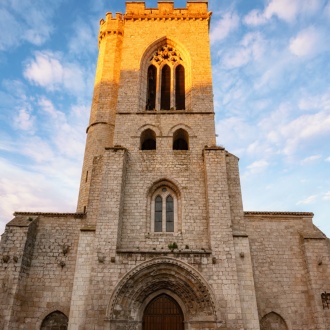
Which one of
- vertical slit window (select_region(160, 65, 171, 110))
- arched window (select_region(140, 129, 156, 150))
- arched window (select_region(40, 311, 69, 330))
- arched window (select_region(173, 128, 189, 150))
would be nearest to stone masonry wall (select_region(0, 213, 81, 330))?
arched window (select_region(40, 311, 69, 330))

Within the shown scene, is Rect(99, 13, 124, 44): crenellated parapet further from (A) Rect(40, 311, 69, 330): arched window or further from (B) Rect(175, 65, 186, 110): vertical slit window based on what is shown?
(A) Rect(40, 311, 69, 330): arched window

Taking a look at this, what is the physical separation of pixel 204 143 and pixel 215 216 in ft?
12.0

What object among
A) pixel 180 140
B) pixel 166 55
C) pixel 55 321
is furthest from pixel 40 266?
pixel 166 55

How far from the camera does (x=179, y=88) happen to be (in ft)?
58.7

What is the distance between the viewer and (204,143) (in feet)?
49.3

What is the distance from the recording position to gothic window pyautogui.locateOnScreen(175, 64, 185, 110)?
17.5 m

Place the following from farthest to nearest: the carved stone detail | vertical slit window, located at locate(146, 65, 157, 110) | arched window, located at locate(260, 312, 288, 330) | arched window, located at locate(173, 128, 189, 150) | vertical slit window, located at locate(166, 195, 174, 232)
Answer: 1. the carved stone detail
2. vertical slit window, located at locate(146, 65, 157, 110)
3. arched window, located at locate(173, 128, 189, 150)
4. vertical slit window, located at locate(166, 195, 174, 232)
5. arched window, located at locate(260, 312, 288, 330)

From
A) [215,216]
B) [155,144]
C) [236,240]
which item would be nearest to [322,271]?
[236,240]

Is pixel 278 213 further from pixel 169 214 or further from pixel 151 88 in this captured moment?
pixel 151 88

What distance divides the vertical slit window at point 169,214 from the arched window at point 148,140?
9.92 ft

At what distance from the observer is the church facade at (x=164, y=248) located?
11555 millimetres

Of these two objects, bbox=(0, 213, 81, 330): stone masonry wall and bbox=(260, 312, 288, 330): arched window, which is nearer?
bbox=(0, 213, 81, 330): stone masonry wall

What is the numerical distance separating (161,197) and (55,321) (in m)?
6.05

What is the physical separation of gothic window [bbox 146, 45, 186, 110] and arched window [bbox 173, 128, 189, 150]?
185 centimetres
